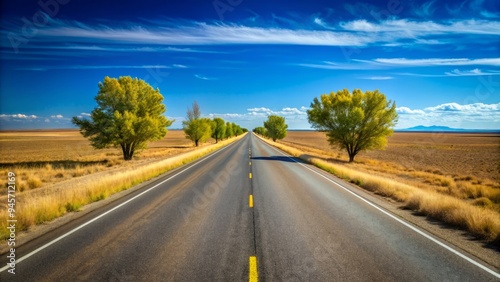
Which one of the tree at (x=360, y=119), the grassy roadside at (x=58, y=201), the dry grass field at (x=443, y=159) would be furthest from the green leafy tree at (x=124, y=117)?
the dry grass field at (x=443, y=159)

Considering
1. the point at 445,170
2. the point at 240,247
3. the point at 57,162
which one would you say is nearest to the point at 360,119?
the point at 445,170

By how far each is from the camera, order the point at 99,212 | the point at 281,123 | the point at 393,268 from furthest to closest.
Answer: the point at 281,123 → the point at 99,212 → the point at 393,268

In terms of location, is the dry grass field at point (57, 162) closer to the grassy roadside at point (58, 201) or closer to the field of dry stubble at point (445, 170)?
the grassy roadside at point (58, 201)

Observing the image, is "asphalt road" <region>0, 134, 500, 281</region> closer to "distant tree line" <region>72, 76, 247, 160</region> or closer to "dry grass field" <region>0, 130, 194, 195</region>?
"dry grass field" <region>0, 130, 194, 195</region>

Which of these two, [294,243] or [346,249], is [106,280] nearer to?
[294,243]

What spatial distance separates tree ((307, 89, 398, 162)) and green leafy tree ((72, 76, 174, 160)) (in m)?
22.3

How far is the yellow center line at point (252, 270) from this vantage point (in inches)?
172

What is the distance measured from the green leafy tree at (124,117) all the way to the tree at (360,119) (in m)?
22.3

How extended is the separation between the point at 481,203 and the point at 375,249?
900cm

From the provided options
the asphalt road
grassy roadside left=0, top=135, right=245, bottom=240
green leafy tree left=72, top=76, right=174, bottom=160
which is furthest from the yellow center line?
green leafy tree left=72, top=76, right=174, bottom=160

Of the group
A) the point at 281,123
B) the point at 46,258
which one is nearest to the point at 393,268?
the point at 46,258

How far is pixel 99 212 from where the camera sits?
28.6 feet

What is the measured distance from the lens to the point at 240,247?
5719mm

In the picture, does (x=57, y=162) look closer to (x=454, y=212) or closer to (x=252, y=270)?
(x=252, y=270)
